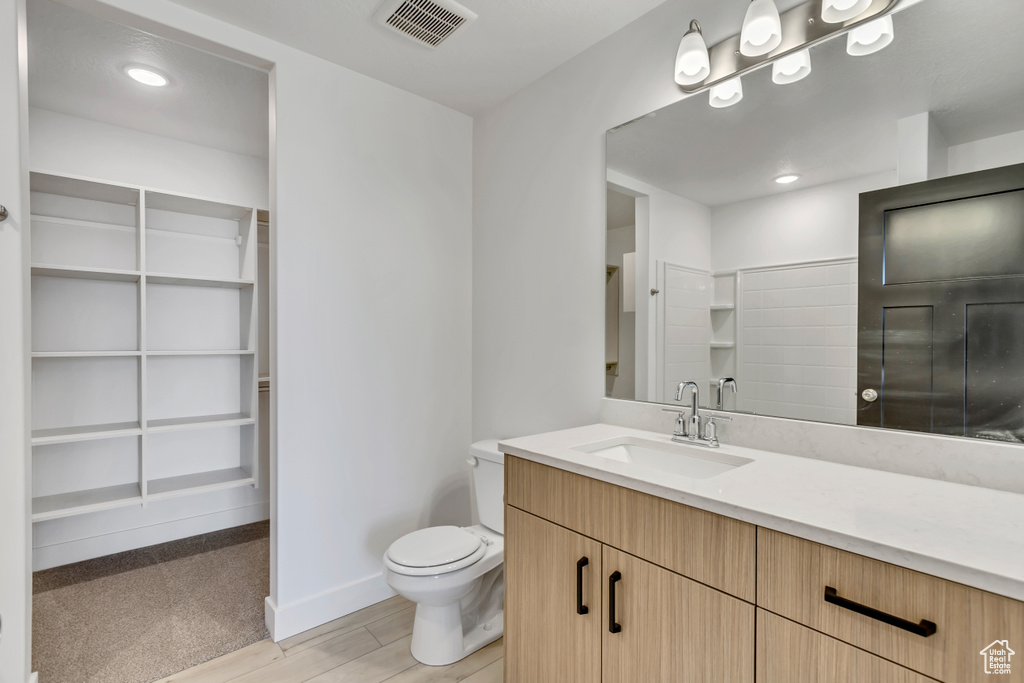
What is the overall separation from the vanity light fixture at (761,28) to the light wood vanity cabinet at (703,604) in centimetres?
135

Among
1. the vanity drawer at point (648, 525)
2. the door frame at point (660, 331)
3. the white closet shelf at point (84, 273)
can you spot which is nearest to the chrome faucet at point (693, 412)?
the door frame at point (660, 331)

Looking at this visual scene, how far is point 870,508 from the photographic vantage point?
3.14ft

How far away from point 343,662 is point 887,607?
1791mm

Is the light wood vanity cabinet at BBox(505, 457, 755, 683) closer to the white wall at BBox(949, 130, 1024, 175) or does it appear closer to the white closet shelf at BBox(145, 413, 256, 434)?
the white wall at BBox(949, 130, 1024, 175)

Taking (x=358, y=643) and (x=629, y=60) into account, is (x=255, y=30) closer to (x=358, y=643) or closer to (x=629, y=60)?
(x=629, y=60)

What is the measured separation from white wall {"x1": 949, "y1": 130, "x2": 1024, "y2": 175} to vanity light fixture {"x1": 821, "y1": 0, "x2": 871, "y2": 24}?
45 cm

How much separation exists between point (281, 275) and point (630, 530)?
165 cm

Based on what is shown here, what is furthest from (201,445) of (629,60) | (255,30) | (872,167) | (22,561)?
(872,167)

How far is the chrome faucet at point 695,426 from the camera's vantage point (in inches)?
60.9

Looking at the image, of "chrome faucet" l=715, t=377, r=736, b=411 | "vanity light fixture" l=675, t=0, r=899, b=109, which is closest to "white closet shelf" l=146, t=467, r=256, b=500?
"chrome faucet" l=715, t=377, r=736, b=411

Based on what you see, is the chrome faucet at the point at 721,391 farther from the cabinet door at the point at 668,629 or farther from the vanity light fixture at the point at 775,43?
the vanity light fixture at the point at 775,43

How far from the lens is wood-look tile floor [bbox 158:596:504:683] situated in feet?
5.73

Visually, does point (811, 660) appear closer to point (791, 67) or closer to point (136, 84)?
point (791, 67)

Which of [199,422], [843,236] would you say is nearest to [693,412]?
[843,236]
